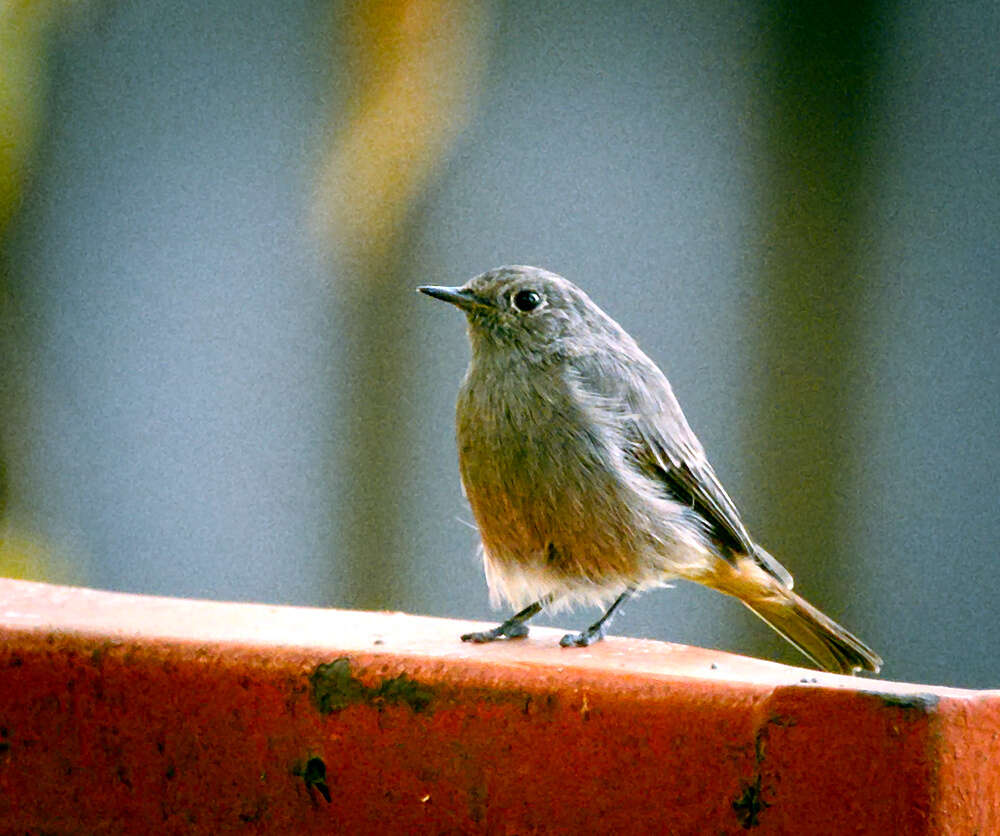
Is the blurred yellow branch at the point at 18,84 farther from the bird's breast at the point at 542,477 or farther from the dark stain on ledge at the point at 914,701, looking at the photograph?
the dark stain on ledge at the point at 914,701

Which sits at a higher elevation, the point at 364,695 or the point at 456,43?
the point at 456,43

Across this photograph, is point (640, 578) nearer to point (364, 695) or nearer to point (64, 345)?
point (364, 695)

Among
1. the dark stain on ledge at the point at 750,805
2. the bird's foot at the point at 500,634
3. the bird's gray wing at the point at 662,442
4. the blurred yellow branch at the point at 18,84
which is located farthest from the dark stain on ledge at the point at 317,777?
the blurred yellow branch at the point at 18,84

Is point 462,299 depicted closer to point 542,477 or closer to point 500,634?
point 542,477

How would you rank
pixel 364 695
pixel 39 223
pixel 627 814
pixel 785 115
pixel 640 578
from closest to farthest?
pixel 627 814 < pixel 364 695 < pixel 640 578 < pixel 39 223 < pixel 785 115

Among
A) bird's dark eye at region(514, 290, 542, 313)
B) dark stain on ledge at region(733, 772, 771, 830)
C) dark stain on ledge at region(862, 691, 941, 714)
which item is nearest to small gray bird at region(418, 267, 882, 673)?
bird's dark eye at region(514, 290, 542, 313)

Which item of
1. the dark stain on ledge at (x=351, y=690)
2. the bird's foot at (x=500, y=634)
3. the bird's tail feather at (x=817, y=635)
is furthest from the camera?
the bird's tail feather at (x=817, y=635)

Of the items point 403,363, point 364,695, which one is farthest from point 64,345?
point 364,695
